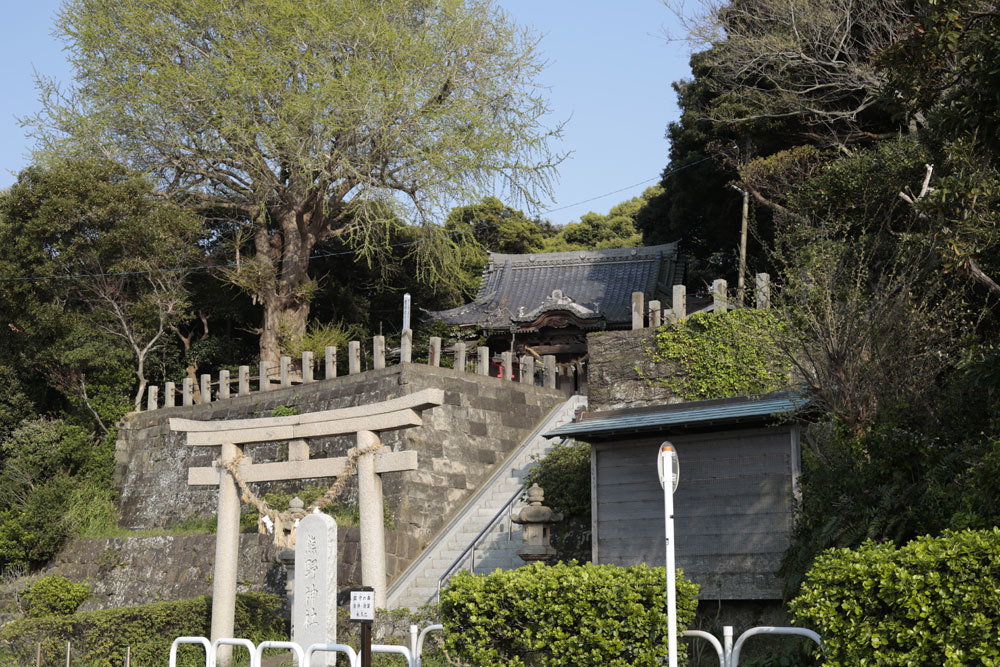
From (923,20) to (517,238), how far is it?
101 ft

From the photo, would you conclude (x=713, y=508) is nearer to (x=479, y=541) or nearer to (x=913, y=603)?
(x=479, y=541)

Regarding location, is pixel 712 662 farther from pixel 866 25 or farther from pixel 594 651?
pixel 866 25

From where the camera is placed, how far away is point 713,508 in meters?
12.9

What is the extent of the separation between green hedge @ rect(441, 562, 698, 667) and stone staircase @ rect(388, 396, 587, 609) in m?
5.90

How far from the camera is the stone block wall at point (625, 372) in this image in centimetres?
1573

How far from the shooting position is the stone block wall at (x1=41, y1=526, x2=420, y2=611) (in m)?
16.8

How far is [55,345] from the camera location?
24953 mm

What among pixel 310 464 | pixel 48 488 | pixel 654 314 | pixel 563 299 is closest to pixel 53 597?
pixel 48 488

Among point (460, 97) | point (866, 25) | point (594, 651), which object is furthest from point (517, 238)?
point (594, 651)

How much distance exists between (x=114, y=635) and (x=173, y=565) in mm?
6018

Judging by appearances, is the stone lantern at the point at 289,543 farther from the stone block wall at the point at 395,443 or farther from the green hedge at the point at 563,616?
the green hedge at the point at 563,616

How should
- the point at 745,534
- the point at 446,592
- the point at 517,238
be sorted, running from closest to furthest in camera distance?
the point at 446,592, the point at 745,534, the point at 517,238

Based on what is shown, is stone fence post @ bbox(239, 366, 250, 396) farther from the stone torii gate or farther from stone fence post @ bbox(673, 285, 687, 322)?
stone fence post @ bbox(673, 285, 687, 322)

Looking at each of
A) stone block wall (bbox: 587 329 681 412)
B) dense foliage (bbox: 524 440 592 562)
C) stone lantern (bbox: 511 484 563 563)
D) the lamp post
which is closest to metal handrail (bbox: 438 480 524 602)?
dense foliage (bbox: 524 440 592 562)
